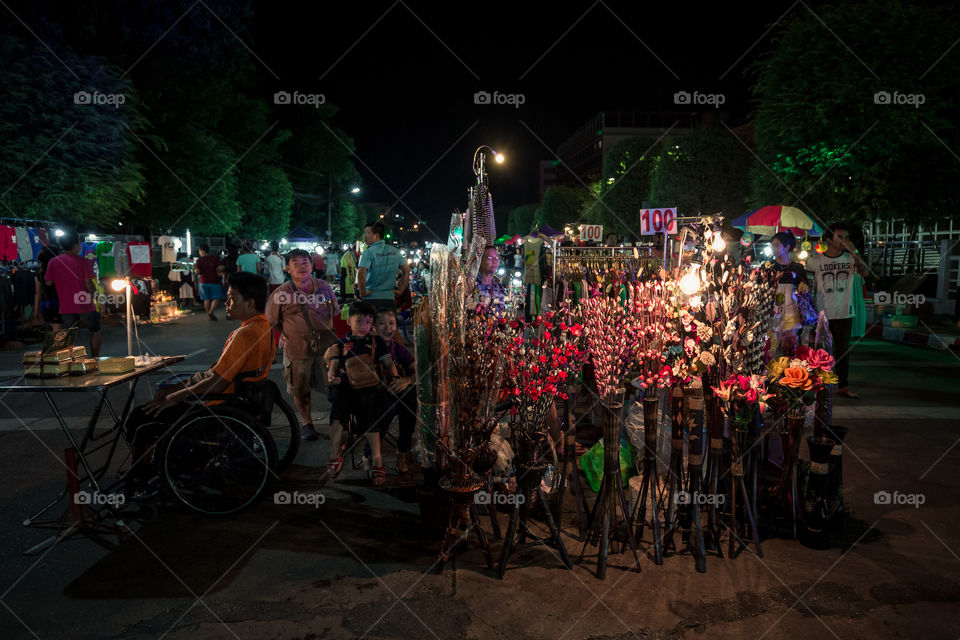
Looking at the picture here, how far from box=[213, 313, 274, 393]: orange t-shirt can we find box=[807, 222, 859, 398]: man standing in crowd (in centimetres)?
657

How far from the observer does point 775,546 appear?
12.7ft

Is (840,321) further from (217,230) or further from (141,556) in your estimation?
(217,230)

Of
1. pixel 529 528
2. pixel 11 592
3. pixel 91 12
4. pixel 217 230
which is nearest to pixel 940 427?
pixel 529 528

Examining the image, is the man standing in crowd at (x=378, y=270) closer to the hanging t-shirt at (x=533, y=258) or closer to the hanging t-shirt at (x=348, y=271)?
the hanging t-shirt at (x=533, y=258)

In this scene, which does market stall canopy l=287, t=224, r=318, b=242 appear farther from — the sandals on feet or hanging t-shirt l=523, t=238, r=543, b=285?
the sandals on feet

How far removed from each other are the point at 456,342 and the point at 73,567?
8.60ft

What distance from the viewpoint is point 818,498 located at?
3.76 metres

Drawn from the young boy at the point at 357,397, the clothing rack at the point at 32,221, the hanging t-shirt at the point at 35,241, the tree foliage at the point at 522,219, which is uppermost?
the tree foliage at the point at 522,219

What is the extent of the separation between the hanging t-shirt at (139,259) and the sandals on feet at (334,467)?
493 inches

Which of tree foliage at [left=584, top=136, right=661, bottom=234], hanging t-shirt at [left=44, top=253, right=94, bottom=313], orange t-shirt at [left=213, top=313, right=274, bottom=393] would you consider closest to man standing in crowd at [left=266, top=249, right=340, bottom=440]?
orange t-shirt at [left=213, top=313, right=274, bottom=393]

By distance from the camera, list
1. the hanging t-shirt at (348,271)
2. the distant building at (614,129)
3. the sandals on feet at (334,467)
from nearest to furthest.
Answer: the sandals on feet at (334,467), the hanging t-shirt at (348,271), the distant building at (614,129)

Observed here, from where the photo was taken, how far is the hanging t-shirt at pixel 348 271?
15.3 metres

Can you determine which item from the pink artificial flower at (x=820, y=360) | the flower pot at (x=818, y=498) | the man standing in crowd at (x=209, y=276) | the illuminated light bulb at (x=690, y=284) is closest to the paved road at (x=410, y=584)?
the flower pot at (x=818, y=498)

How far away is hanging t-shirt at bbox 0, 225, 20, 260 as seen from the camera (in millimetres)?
12312
